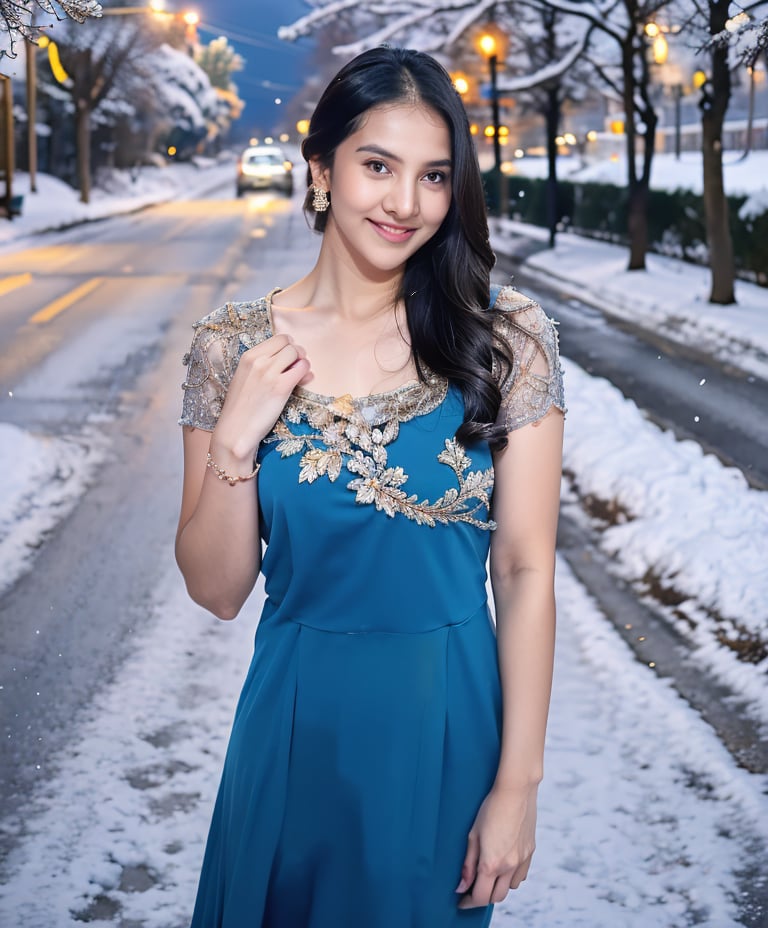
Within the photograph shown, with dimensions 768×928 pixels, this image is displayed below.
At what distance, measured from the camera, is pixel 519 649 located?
1.99 meters

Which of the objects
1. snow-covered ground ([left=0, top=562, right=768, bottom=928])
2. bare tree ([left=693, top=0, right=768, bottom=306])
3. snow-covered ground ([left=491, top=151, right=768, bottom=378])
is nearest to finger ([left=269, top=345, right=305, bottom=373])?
snow-covered ground ([left=0, top=562, right=768, bottom=928])

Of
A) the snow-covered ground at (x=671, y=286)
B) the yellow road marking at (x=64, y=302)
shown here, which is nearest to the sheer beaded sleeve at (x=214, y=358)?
the snow-covered ground at (x=671, y=286)

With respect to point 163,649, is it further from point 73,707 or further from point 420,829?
point 420,829

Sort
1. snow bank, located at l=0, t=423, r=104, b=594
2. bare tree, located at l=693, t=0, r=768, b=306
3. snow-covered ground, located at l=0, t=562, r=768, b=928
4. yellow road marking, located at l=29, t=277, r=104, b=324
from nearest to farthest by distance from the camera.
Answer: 1. snow-covered ground, located at l=0, t=562, r=768, b=928
2. snow bank, located at l=0, t=423, r=104, b=594
3. bare tree, located at l=693, t=0, r=768, b=306
4. yellow road marking, located at l=29, t=277, r=104, b=324

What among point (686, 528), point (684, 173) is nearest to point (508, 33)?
point (684, 173)

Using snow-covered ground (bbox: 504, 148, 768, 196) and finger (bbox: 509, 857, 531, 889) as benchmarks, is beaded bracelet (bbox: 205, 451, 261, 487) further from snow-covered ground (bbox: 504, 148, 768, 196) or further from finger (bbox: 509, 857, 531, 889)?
snow-covered ground (bbox: 504, 148, 768, 196)

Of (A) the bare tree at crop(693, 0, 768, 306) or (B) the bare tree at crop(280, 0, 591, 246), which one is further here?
(B) the bare tree at crop(280, 0, 591, 246)

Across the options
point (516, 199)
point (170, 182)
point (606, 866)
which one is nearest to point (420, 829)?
point (606, 866)

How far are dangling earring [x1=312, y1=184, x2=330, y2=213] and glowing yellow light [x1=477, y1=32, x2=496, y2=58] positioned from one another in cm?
2125

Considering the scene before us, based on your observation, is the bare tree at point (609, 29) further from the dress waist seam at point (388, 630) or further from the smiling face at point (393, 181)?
the dress waist seam at point (388, 630)

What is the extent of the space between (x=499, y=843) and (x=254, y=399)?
78 centimetres

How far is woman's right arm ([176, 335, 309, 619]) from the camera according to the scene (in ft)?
6.58

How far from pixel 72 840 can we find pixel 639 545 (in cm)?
366

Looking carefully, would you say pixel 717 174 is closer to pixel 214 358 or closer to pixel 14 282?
pixel 14 282
